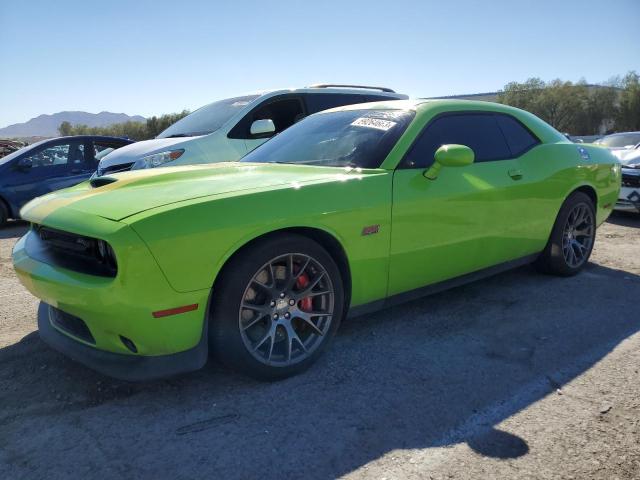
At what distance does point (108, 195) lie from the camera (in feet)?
8.53

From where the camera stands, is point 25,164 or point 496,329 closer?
point 496,329

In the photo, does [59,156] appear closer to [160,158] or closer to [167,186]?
[160,158]

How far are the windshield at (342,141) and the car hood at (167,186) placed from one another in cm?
17

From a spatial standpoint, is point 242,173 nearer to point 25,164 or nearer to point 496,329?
point 496,329

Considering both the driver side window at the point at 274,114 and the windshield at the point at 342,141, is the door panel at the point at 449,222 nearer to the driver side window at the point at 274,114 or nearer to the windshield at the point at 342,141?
the windshield at the point at 342,141

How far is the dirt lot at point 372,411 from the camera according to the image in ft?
6.51

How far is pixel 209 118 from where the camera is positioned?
6797mm

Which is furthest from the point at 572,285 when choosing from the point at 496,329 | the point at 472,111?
the point at 472,111

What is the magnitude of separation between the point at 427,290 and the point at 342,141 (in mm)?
1141

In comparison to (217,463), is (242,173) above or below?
above

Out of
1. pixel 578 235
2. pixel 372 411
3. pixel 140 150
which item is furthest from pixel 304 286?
pixel 140 150

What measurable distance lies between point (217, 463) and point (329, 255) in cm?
117

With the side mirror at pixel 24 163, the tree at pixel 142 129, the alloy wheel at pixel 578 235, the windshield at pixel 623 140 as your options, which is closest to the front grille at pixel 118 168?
the side mirror at pixel 24 163

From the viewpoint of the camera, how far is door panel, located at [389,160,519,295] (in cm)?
303
